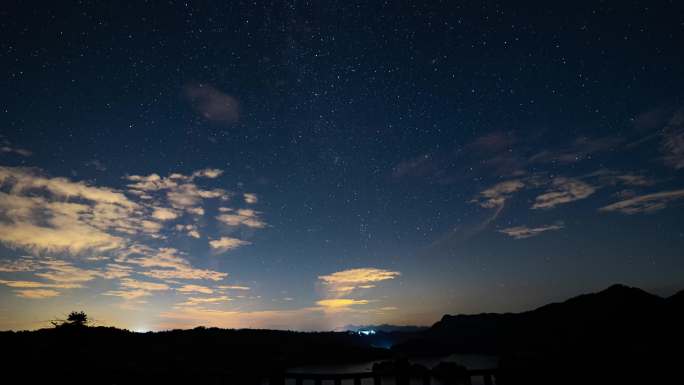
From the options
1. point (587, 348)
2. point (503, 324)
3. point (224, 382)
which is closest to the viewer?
point (224, 382)

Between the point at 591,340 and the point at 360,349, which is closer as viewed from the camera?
the point at 591,340

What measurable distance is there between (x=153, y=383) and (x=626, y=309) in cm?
17804

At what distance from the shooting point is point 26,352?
16.0 m

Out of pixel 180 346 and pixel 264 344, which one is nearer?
pixel 180 346

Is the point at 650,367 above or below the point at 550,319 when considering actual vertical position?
above

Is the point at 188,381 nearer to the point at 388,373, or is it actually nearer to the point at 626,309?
the point at 388,373

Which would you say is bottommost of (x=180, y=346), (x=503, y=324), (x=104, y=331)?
(x=503, y=324)

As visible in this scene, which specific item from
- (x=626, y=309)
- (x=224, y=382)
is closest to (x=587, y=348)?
(x=224, y=382)

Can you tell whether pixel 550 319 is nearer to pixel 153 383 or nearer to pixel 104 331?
pixel 104 331

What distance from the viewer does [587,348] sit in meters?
10.6

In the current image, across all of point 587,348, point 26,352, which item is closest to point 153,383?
point 26,352

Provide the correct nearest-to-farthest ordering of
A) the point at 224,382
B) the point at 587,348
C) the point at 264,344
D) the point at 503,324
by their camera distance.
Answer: the point at 224,382 → the point at 587,348 → the point at 264,344 → the point at 503,324

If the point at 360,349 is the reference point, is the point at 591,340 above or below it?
above

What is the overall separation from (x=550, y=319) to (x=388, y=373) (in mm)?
201195
